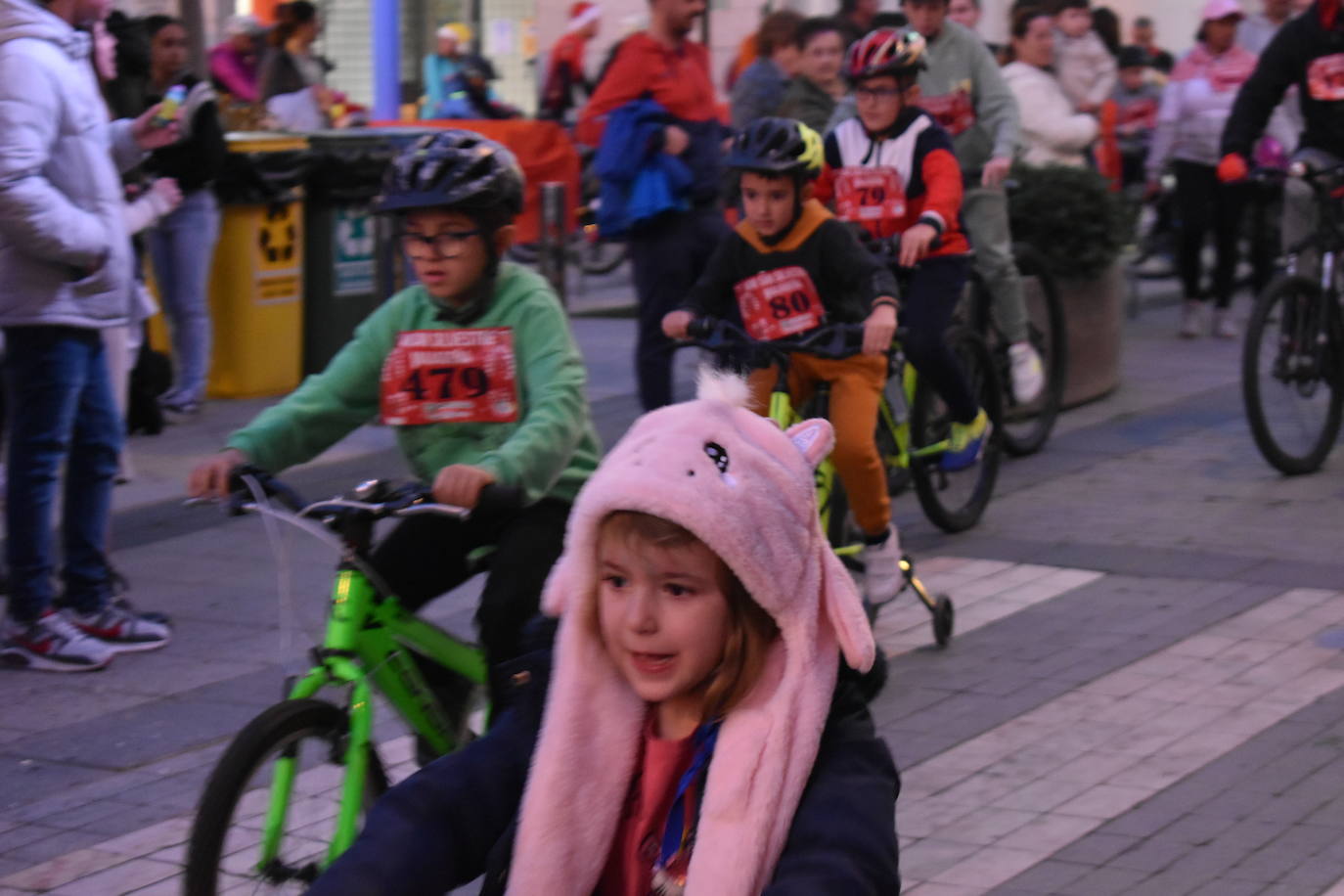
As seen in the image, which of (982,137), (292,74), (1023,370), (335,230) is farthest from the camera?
(292,74)

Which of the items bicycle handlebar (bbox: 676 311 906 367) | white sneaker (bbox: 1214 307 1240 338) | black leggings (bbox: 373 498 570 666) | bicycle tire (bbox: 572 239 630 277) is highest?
bicycle handlebar (bbox: 676 311 906 367)

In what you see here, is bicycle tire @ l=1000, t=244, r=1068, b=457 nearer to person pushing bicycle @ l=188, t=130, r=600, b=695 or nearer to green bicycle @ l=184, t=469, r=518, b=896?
person pushing bicycle @ l=188, t=130, r=600, b=695

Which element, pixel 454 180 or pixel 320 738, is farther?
pixel 454 180

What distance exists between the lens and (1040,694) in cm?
586

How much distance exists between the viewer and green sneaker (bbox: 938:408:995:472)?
24.8ft

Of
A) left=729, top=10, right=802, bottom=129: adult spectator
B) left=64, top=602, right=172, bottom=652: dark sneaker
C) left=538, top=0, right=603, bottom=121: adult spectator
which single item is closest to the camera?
left=64, top=602, right=172, bottom=652: dark sneaker

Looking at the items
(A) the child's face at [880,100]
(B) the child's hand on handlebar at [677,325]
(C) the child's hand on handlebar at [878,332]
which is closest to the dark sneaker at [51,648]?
(B) the child's hand on handlebar at [677,325]

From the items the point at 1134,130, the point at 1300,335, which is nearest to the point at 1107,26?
the point at 1134,130

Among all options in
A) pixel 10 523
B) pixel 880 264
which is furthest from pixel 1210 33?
pixel 10 523

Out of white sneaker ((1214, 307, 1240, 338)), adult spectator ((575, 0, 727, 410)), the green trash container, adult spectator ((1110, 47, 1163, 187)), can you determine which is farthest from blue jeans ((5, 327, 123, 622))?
adult spectator ((1110, 47, 1163, 187))

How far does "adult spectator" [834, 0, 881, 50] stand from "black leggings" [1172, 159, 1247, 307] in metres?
2.13

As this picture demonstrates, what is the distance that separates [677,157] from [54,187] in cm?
338

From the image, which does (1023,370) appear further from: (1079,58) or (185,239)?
(1079,58)

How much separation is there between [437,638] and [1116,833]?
1.62 m
